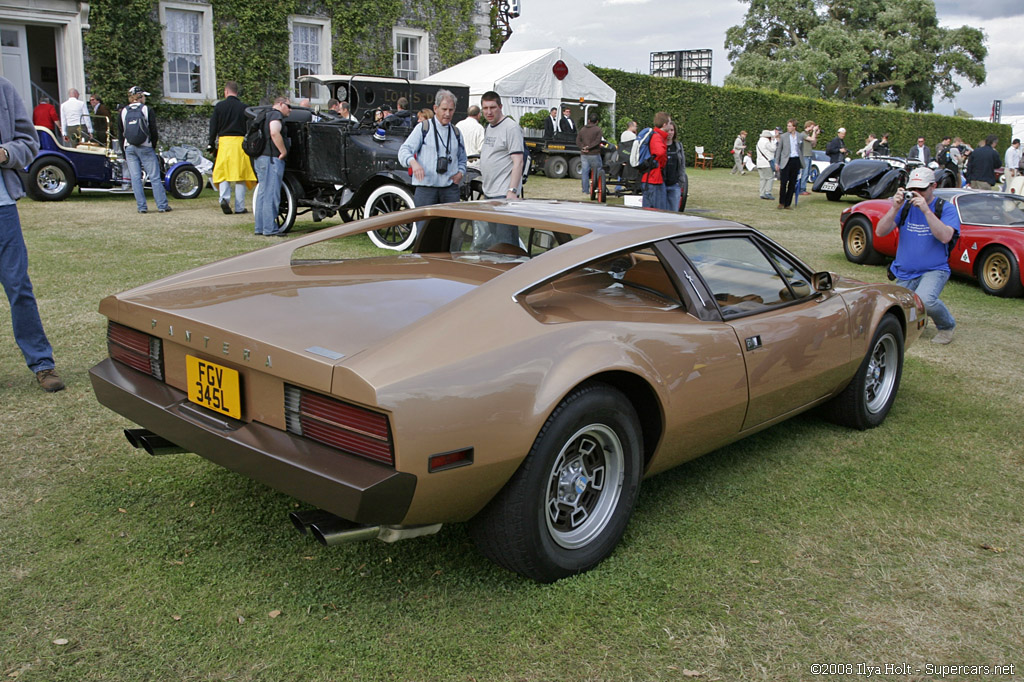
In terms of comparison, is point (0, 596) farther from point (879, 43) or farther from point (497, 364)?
point (879, 43)

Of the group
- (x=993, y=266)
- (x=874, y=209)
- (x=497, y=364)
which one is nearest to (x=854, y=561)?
(x=497, y=364)

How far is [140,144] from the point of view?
1271 cm

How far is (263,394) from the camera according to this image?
2.70 metres

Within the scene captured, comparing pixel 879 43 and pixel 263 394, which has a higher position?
pixel 879 43

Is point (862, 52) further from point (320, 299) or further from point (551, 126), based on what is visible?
point (320, 299)

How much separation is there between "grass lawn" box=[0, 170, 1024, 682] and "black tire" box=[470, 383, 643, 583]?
4.8 inches

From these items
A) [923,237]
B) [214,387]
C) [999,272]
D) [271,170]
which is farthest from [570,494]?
[271,170]

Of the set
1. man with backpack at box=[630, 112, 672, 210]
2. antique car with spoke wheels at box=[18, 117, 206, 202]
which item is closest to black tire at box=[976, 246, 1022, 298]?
man with backpack at box=[630, 112, 672, 210]

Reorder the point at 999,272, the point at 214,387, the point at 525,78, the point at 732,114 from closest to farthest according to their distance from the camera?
the point at 214,387 < the point at 999,272 < the point at 525,78 < the point at 732,114

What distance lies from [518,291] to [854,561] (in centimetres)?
171

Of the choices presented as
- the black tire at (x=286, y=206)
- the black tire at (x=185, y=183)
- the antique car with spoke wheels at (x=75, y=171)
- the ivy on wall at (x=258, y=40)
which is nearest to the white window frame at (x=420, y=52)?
the ivy on wall at (x=258, y=40)

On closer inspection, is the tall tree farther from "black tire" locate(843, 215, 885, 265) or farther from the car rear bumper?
the car rear bumper

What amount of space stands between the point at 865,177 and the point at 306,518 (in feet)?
59.2

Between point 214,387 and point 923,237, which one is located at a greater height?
point 923,237
